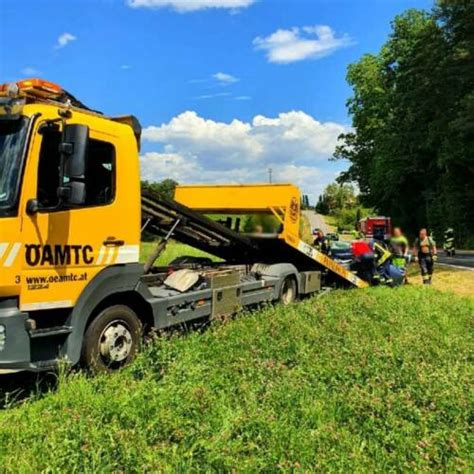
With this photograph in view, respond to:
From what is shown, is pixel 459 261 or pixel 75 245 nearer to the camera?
pixel 75 245

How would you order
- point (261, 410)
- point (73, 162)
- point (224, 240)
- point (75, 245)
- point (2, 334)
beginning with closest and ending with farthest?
point (261, 410) → point (2, 334) → point (73, 162) → point (75, 245) → point (224, 240)

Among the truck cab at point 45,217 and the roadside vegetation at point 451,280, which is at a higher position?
the truck cab at point 45,217

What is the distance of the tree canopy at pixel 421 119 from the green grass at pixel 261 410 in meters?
20.0

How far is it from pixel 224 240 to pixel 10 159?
4.90 meters

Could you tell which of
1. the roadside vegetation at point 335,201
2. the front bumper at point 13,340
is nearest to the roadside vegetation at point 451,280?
the front bumper at point 13,340

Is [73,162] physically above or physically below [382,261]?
above

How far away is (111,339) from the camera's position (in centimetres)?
585

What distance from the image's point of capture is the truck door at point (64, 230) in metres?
5.18

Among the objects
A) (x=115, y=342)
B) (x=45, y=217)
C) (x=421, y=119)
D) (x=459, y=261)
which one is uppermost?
(x=421, y=119)

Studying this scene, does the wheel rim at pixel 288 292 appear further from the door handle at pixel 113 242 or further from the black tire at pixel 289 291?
the door handle at pixel 113 242

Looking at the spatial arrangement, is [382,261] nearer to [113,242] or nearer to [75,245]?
[113,242]

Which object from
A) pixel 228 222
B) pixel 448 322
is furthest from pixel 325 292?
pixel 448 322

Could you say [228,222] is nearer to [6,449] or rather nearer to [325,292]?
[325,292]

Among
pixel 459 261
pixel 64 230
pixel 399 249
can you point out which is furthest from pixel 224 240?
pixel 459 261
